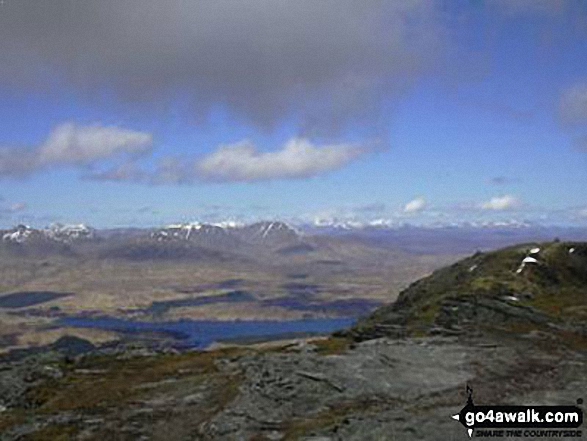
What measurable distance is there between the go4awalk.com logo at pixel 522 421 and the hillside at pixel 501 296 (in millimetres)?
40428

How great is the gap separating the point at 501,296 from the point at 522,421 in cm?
7307

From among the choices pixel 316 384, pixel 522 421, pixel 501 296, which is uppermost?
pixel 501 296

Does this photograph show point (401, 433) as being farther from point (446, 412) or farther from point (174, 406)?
point (174, 406)

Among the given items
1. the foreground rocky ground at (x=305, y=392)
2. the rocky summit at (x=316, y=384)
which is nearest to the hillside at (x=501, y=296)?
the rocky summit at (x=316, y=384)

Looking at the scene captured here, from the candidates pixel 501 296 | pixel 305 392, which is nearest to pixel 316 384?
pixel 305 392

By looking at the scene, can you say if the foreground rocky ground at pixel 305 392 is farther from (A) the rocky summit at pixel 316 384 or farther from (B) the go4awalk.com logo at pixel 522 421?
(B) the go4awalk.com logo at pixel 522 421

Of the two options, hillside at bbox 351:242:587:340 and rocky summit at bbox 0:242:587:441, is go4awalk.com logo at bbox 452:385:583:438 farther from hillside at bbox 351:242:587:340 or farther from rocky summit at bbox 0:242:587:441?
hillside at bbox 351:242:587:340

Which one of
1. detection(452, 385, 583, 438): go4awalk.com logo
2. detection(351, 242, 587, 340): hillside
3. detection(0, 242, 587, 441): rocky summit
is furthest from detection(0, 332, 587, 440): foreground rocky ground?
detection(351, 242, 587, 340): hillside

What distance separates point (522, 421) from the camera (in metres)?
51.2

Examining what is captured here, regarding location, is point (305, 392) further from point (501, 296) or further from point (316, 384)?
point (501, 296)

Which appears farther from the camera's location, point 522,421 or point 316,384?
point 316,384

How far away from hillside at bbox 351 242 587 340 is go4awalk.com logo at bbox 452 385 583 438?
40.4 metres

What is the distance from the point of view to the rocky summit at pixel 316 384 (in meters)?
56.2

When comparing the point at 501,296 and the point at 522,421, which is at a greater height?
the point at 501,296
